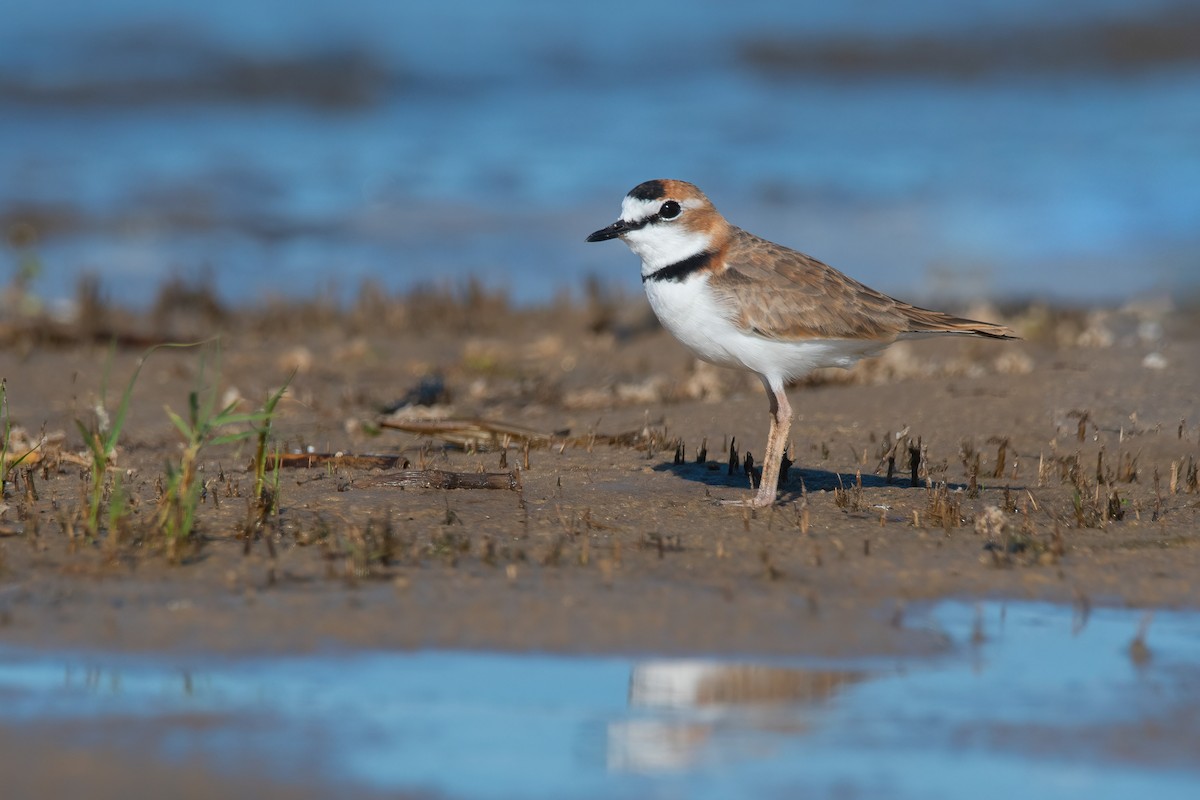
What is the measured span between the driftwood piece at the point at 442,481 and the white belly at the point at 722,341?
3.06 feet

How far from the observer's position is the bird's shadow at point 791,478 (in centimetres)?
638

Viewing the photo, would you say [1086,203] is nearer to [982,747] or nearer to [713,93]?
[713,93]

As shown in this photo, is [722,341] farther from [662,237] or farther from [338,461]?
[338,461]

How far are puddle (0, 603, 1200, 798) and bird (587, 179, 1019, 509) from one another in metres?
1.99

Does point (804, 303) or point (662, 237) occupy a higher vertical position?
point (662, 237)

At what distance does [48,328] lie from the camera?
34.8ft

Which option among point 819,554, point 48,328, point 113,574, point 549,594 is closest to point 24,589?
point 113,574

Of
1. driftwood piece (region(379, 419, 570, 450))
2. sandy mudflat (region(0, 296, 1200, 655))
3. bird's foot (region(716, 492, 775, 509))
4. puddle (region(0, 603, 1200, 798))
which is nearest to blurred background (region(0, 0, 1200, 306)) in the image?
sandy mudflat (region(0, 296, 1200, 655))

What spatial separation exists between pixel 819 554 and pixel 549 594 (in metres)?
1.04

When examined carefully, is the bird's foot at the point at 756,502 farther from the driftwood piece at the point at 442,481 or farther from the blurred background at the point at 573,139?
the blurred background at the point at 573,139

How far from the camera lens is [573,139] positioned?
2150 cm

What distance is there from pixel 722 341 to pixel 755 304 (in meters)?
0.20

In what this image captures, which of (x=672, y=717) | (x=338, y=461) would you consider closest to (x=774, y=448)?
(x=338, y=461)

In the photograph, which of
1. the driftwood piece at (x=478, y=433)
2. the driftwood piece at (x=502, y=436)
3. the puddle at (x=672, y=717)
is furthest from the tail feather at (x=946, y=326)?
the puddle at (x=672, y=717)
